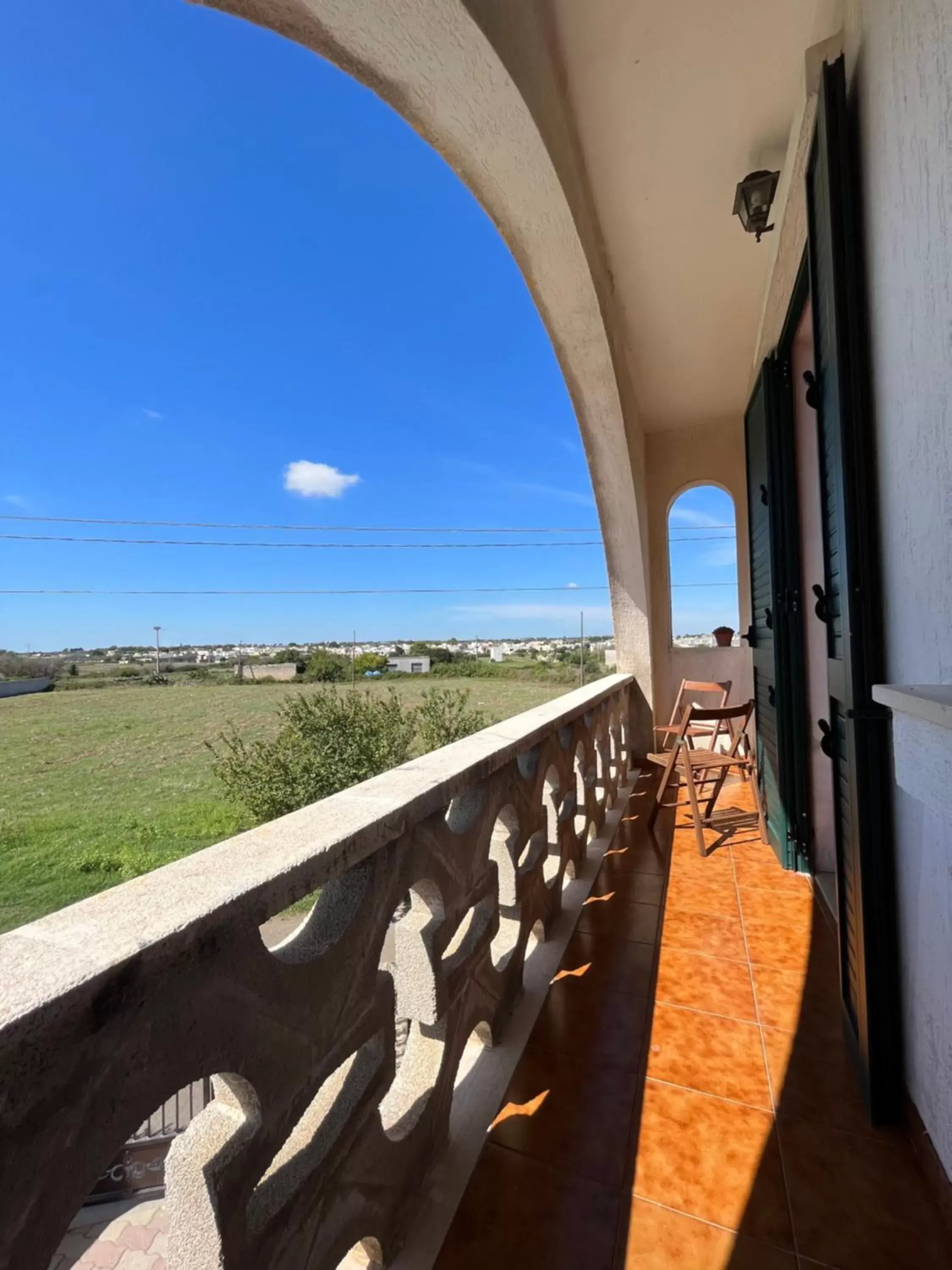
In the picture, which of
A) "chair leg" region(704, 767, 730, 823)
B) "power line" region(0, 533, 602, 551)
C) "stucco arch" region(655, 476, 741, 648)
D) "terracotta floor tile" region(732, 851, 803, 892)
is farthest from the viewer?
"power line" region(0, 533, 602, 551)

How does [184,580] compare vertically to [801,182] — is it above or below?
above

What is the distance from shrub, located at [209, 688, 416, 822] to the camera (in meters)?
10.5

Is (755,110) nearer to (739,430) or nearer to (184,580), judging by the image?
(739,430)

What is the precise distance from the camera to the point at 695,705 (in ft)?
12.2

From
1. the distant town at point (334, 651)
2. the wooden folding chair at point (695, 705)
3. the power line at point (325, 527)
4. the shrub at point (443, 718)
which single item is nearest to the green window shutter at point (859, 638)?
the wooden folding chair at point (695, 705)

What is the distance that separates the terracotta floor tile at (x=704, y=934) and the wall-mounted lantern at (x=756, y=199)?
8.67 feet

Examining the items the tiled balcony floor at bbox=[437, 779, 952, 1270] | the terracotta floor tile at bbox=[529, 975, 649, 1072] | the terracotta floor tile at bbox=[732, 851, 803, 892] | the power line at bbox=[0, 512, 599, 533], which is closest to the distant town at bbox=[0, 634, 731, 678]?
the terracotta floor tile at bbox=[732, 851, 803, 892]

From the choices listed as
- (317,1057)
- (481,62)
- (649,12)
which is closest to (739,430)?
(649,12)

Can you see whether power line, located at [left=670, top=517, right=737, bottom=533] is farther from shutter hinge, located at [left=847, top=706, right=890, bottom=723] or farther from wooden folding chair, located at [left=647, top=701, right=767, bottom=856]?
shutter hinge, located at [left=847, top=706, right=890, bottom=723]

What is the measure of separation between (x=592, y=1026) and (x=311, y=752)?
33.2 feet

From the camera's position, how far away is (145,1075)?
1.52 feet

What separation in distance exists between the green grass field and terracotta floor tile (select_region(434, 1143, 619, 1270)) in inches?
284

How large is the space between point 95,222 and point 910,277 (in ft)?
50.8

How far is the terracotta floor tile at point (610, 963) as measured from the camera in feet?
5.21
